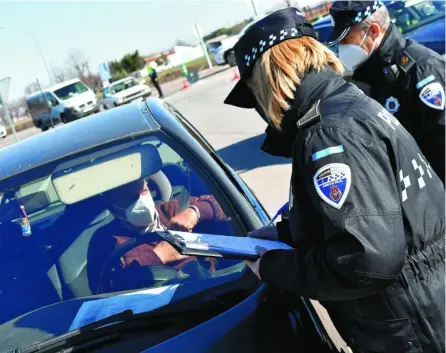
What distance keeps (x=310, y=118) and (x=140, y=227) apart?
112cm

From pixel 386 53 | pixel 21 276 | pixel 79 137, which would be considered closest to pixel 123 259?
pixel 21 276

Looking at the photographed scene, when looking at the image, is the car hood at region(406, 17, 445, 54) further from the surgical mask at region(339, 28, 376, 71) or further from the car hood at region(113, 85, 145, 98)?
the car hood at region(113, 85, 145, 98)

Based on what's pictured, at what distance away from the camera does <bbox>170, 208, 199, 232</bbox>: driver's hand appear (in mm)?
2129

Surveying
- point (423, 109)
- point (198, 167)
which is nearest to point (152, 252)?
point (198, 167)

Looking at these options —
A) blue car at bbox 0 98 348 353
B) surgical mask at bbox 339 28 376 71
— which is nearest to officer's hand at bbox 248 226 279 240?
blue car at bbox 0 98 348 353

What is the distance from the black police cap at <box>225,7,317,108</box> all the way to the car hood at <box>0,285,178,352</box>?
773 millimetres

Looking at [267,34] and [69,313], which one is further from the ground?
[267,34]

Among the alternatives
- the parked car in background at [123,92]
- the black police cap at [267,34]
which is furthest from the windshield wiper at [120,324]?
the parked car in background at [123,92]

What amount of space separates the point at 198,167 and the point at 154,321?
841 millimetres

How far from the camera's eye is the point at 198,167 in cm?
227

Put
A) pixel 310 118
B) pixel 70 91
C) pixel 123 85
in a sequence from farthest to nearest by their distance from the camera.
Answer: pixel 123 85 < pixel 70 91 < pixel 310 118

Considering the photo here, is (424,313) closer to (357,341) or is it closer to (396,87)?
(357,341)

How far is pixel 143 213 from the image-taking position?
2252 millimetres

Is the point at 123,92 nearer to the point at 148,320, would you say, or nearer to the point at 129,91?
the point at 129,91
